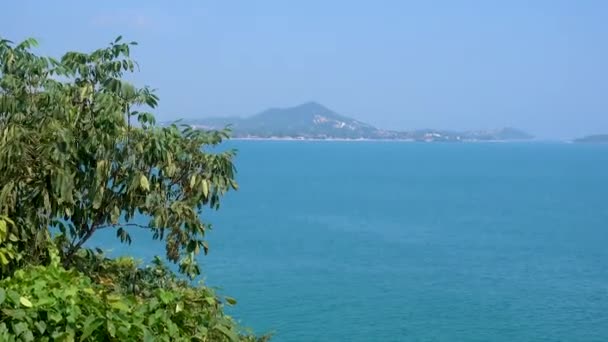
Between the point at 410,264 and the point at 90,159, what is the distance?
24.7 m

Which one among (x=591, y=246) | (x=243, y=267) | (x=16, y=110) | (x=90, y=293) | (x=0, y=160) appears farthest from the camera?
(x=591, y=246)

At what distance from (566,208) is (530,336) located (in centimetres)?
3610

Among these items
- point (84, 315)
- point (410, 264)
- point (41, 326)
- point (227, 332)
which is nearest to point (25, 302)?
point (41, 326)

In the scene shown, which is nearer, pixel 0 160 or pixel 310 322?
pixel 0 160

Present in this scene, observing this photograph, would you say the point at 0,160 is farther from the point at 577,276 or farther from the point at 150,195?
the point at 577,276

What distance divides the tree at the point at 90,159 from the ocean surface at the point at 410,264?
21.0 ft

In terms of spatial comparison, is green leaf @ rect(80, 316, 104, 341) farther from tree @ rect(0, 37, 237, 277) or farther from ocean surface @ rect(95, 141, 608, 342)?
ocean surface @ rect(95, 141, 608, 342)

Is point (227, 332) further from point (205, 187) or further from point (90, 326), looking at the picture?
point (205, 187)

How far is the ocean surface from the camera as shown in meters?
20.5

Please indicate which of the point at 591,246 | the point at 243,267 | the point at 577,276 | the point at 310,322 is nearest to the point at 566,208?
the point at 591,246

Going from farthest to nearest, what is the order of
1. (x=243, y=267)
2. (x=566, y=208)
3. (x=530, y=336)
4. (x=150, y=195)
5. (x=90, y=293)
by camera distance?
(x=566, y=208) < (x=243, y=267) < (x=530, y=336) < (x=150, y=195) < (x=90, y=293)

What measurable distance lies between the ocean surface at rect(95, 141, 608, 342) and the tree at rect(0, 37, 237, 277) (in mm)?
6405

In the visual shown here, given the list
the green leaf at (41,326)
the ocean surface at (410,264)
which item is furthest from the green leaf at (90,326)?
the ocean surface at (410,264)

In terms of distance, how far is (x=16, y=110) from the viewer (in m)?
5.60
